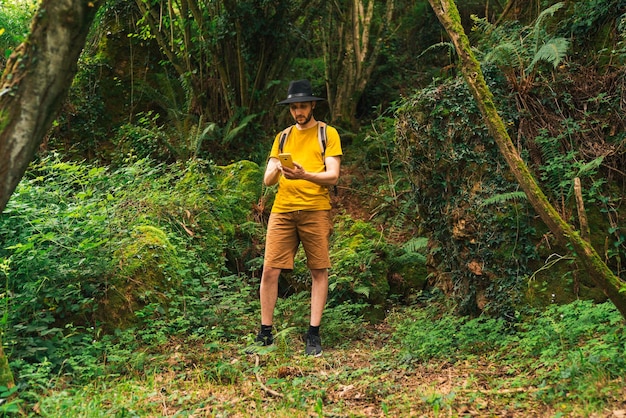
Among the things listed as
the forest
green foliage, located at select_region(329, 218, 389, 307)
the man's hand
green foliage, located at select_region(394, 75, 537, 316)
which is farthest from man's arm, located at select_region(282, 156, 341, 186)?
green foliage, located at select_region(329, 218, 389, 307)

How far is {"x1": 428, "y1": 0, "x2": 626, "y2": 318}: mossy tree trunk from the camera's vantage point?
433cm

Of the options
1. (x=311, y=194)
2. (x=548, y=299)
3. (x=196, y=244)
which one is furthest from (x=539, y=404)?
(x=196, y=244)

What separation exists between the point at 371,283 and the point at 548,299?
2.58 metres

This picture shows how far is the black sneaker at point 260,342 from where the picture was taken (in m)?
5.44

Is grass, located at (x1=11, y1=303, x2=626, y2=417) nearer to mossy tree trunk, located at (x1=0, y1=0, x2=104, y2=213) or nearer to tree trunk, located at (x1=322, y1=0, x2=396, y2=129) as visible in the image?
mossy tree trunk, located at (x1=0, y1=0, x2=104, y2=213)

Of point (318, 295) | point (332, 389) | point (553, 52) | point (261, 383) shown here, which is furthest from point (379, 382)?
point (553, 52)

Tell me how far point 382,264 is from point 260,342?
2.97 metres

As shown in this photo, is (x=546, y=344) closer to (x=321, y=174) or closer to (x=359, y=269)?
(x=321, y=174)

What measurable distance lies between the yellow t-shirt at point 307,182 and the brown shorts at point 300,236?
0.26 ft

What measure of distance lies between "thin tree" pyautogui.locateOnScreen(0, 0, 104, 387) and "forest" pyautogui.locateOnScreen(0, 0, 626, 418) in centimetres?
1

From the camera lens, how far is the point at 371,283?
308 inches

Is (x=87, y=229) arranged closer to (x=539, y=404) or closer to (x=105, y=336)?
(x=105, y=336)

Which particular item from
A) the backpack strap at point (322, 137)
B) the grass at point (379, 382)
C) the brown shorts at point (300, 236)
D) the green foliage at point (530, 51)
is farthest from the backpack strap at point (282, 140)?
the green foliage at point (530, 51)

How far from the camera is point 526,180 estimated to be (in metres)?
4.61
